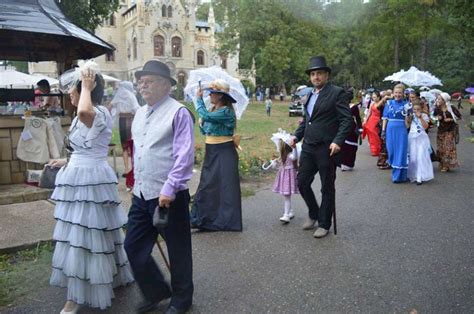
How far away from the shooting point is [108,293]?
3592mm

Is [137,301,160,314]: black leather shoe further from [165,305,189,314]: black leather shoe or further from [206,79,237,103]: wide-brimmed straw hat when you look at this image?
[206,79,237,103]: wide-brimmed straw hat

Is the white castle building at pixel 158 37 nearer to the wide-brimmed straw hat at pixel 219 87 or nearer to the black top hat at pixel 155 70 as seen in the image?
the wide-brimmed straw hat at pixel 219 87

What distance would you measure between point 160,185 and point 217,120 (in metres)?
2.55

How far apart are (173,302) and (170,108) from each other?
1515 mm

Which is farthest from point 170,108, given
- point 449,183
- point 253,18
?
point 253,18

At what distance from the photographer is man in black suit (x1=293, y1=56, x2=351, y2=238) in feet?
17.9

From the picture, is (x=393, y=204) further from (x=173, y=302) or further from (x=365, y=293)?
(x=173, y=302)

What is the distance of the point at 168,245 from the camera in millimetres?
3609

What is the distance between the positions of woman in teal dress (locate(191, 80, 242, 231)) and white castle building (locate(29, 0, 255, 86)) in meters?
49.7

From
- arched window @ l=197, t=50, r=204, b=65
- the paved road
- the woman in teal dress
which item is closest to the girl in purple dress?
the paved road

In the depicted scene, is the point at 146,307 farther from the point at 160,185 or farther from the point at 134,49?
the point at 134,49

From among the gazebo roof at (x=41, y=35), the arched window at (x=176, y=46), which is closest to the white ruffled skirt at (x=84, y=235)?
the gazebo roof at (x=41, y=35)

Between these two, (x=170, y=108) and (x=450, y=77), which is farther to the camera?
(x=450, y=77)

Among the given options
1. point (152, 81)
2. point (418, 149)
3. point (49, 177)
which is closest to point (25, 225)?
point (49, 177)
